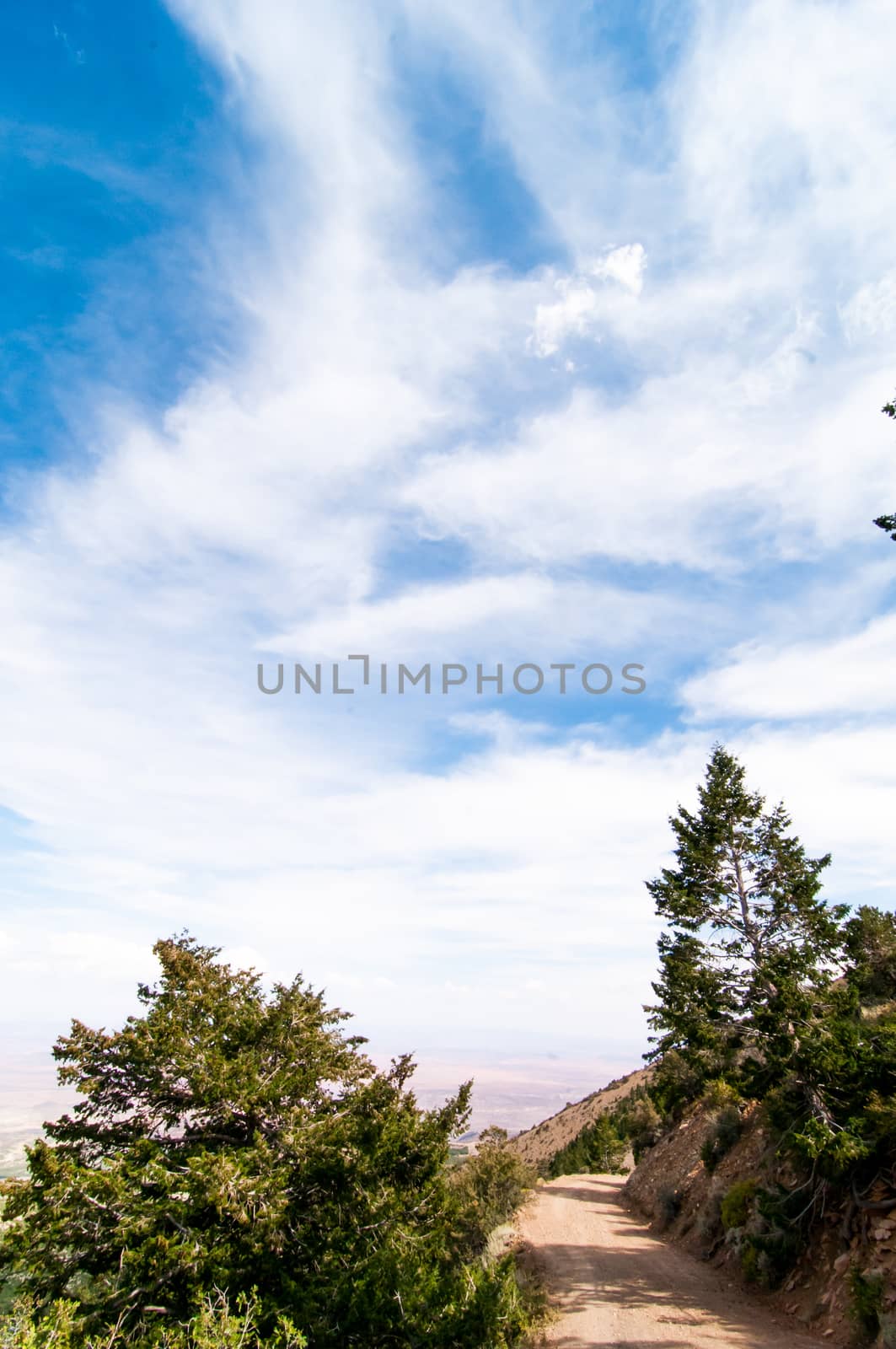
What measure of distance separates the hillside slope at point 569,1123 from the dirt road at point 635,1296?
4692cm

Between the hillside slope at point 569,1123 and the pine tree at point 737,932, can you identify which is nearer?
the pine tree at point 737,932

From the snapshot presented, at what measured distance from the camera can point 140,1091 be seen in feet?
57.8

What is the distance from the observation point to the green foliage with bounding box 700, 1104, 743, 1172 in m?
23.4

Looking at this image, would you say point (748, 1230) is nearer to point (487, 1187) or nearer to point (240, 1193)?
point (487, 1187)

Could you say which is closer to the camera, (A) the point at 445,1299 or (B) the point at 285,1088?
(A) the point at 445,1299

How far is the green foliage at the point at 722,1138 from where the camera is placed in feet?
76.8

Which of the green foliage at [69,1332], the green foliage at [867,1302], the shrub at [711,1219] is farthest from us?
the shrub at [711,1219]

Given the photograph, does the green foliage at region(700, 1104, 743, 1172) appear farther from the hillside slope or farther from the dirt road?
the hillside slope

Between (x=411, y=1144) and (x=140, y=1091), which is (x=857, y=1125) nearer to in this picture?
(x=411, y=1144)

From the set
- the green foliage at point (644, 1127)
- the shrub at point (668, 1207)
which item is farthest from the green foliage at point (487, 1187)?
the green foliage at point (644, 1127)

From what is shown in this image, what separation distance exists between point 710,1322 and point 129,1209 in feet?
44.1

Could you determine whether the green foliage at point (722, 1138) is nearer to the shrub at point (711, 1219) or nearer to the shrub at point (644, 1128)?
the shrub at point (711, 1219)

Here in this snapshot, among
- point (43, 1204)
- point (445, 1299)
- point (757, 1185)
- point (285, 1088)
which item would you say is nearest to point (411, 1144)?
point (285, 1088)

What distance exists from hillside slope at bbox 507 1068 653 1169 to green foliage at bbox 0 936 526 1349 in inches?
2165
